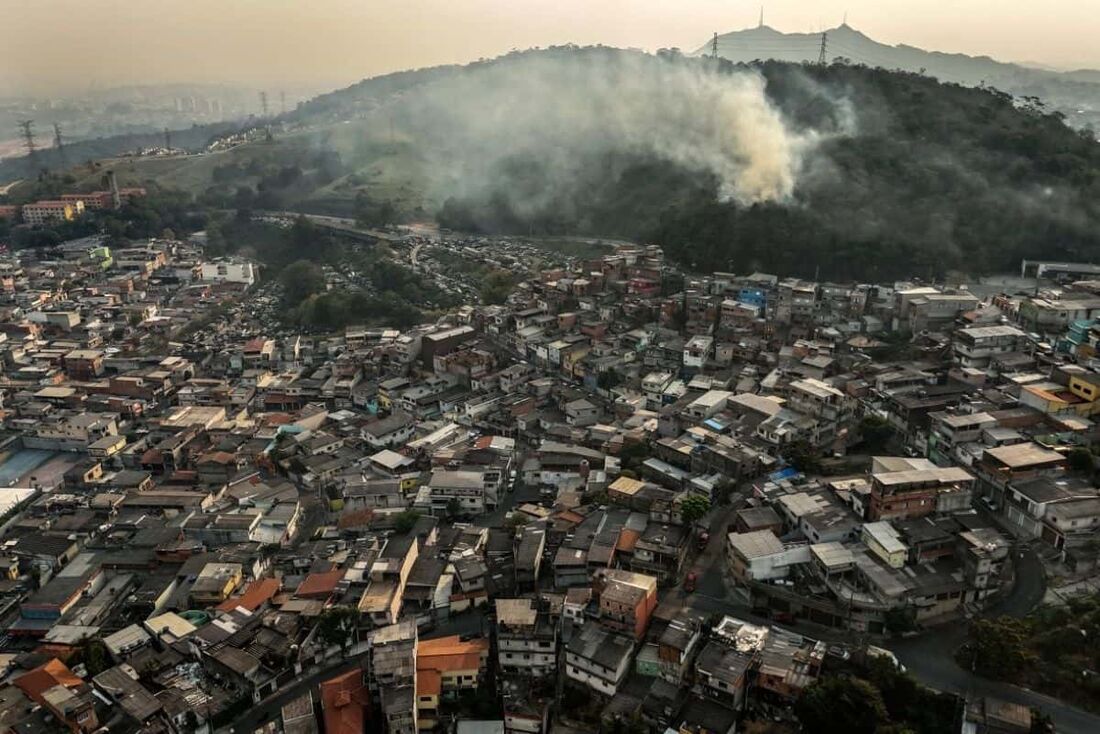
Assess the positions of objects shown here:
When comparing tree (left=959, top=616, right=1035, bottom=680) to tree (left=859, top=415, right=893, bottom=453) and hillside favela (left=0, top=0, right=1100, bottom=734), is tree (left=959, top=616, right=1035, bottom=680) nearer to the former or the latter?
hillside favela (left=0, top=0, right=1100, bottom=734)

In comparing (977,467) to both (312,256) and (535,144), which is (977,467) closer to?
(312,256)

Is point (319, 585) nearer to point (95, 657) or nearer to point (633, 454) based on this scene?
point (95, 657)

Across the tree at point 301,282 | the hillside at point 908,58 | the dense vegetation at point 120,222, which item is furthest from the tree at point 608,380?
the hillside at point 908,58

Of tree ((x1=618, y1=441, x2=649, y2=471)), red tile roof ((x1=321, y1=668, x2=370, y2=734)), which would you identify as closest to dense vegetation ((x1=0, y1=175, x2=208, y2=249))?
tree ((x1=618, y1=441, x2=649, y2=471))

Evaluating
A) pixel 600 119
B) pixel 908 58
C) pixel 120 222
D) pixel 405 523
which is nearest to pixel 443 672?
pixel 405 523

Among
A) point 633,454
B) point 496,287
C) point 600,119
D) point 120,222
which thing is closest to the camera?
point 633,454

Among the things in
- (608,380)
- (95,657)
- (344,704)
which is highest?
(608,380)
